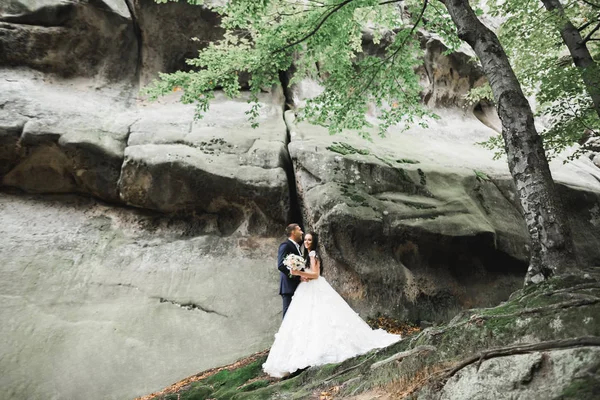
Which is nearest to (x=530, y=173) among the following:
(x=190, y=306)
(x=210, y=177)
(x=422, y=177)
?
(x=422, y=177)

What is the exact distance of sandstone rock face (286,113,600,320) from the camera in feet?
32.2

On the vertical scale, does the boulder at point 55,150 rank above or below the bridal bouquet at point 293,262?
above

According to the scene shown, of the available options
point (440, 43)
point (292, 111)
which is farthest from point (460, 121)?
point (292, 111)

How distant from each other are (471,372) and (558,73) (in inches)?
324

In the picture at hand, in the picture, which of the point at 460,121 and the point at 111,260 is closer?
the point at 111,260

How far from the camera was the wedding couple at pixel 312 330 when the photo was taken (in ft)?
19.2

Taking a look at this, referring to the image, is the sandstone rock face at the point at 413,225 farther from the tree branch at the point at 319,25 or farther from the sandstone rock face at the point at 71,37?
the sandstone rock face at the point at 71,37

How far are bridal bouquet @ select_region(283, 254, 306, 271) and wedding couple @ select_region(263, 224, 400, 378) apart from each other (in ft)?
0.23

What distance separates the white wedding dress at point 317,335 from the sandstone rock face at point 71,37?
12215 millimetres

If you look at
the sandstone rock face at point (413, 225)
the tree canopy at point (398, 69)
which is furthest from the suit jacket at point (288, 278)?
the tree canopy at point (398, 69)

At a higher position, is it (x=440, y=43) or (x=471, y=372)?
(x=440, y=43)

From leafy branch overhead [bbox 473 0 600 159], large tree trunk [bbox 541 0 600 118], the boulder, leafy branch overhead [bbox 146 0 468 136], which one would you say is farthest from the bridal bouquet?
the boulder

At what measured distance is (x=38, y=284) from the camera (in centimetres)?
935

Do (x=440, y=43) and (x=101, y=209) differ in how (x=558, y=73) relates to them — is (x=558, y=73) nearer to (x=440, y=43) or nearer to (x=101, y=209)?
(x=440, y=43)
